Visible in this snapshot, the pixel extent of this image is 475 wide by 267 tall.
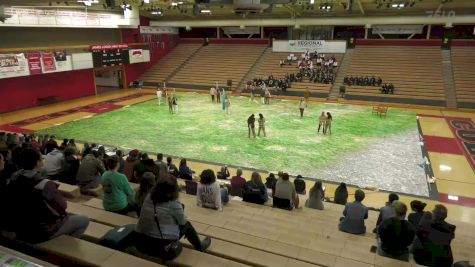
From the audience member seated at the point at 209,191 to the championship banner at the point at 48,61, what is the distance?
2065 cm

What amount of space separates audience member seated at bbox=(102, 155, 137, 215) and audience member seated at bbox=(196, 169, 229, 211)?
48.0 inches

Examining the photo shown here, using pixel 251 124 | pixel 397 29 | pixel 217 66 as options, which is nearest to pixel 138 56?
pixel 217 66

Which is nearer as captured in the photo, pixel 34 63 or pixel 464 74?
pixel 34 63

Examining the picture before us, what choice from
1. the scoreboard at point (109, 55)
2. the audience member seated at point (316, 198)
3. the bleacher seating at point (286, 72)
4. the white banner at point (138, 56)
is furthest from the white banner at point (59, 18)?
the audience member seated at point (316, 198)

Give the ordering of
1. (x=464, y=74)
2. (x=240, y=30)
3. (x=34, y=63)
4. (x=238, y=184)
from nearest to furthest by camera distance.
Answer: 1. (x=238, y=184)
2. (x=34, y=63)
3. (x=464, y=74)
4. (x=240, y=30)

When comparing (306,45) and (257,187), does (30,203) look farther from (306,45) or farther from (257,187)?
(306,45)

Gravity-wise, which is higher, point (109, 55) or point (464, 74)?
point (109, 55)

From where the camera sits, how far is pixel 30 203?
354 centimetres

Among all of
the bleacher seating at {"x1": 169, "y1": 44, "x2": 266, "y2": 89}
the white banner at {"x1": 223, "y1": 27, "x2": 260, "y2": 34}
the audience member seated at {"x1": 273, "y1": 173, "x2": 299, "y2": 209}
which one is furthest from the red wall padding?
the audience member seated at {"x1": 273, "y1": 173, "x2": 299, "y2": 209}

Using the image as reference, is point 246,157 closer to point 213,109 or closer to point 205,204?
point 205,204

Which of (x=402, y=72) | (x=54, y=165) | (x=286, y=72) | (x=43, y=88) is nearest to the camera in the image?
(x=54, y=165)

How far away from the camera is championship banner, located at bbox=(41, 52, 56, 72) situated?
886 inches

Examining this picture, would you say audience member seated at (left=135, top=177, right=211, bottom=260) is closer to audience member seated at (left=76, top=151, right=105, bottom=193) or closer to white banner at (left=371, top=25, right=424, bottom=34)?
audience member seated at (left=76, top=151, right=105, bottom=193)

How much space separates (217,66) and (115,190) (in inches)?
1101
